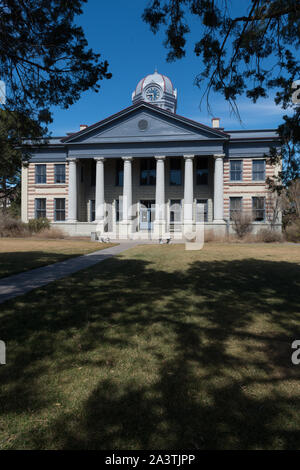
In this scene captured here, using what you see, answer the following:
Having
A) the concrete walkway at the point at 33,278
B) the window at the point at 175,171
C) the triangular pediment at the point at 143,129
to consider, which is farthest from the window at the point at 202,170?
the concrete walkway at the point at 33,278

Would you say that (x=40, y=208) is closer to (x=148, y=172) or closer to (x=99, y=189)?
(x=99, y=189)

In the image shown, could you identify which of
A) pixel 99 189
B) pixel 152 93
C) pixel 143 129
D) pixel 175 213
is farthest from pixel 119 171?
pixel 152 93

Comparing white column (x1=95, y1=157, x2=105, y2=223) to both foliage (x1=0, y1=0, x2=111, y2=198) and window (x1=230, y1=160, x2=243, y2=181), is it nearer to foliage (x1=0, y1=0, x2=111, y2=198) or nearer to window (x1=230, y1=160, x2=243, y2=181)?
window (x1=230, y1=160, x2=243, y2=181)

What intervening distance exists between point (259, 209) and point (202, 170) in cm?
672

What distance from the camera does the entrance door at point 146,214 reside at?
29.0 meters

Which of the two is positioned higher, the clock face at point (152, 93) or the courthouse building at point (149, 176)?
the clock face at point (152, 93)

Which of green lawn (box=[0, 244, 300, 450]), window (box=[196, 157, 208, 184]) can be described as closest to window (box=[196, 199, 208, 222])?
window (box=[196, 157, 208, 184])

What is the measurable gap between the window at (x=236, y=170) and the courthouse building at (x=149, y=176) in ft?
0.31

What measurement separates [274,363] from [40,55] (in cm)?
771

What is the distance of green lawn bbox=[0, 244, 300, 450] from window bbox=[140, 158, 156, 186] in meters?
25.0

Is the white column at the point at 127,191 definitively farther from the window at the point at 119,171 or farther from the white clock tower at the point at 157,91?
the white clock tower at the point at 157,91

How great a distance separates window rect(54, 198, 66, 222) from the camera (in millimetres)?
30719

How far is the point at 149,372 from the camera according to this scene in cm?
299

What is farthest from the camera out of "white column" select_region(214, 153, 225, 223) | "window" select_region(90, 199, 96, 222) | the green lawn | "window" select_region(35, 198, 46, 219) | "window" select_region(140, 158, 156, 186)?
"window" select_region(35, 198, 46, 219)
